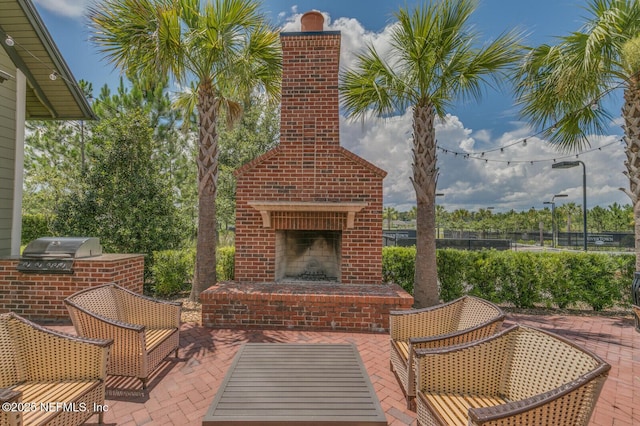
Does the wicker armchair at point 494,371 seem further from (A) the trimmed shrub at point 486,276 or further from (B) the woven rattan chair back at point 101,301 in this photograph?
(A) the trimmed shrub at point 486,276

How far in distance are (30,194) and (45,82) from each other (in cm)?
948

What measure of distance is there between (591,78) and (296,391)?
6598mm

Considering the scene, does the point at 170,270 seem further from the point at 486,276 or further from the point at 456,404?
the point at 486,276

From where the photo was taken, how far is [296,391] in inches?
85.5

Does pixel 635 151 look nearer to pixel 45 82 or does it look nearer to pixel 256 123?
pixel 256 123

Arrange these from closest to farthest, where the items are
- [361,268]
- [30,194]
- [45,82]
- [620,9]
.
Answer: [620,9] → [361,268] → [45,82] → [30,194]

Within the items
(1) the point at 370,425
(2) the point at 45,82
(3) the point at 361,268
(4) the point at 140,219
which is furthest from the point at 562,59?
(2) the point at 45,82

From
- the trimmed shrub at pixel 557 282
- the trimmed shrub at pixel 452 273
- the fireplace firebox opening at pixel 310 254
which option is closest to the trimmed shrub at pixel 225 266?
the fireplace firebox opening at pixel 310 254

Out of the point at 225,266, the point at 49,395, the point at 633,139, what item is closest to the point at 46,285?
the point at 225,266

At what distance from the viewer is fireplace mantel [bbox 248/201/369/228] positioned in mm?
4941

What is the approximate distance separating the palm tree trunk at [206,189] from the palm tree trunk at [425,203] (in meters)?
4.03

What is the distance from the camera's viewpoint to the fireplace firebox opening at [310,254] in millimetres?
5930

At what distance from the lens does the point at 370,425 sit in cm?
181

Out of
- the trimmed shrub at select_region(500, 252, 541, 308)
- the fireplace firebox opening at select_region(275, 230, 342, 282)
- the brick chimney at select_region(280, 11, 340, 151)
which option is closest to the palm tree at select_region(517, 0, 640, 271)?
the trimmed shrub at select_region(500, 252, 541, 308)
